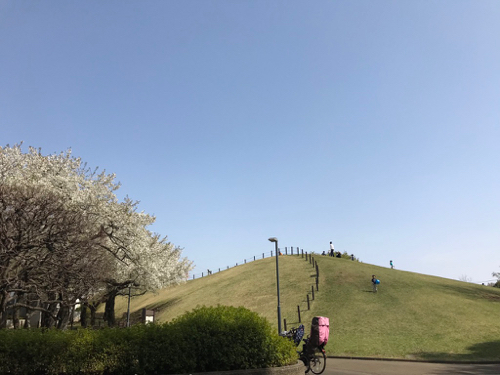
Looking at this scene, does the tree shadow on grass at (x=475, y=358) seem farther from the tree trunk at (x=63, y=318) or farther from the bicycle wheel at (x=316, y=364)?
the tree trunk at (x=63, y=318)

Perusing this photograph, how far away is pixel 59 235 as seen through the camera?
51.6 feet

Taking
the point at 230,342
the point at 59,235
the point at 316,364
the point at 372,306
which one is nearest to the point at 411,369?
the point at 316,364

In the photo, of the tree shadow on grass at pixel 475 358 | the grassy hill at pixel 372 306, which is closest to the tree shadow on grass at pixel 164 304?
the grassy hill at pixel 372 306

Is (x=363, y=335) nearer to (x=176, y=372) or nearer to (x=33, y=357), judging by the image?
(x=176, y=372)

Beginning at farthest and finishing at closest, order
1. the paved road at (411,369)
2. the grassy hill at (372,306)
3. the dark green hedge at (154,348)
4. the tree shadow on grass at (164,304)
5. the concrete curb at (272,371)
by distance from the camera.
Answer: the tree shadow on grass at (164,304) → the grassy hill at (372,306) → the paved road at (411,369) → the concrete curb at (272,371) → the dark green hedge at (154,348)

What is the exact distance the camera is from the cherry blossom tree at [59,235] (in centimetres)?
1521

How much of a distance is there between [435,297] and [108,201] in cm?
3068

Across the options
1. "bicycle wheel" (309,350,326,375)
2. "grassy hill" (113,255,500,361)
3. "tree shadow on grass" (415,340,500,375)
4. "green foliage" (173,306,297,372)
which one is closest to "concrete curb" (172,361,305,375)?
"green foliage" (173,306,297,372)

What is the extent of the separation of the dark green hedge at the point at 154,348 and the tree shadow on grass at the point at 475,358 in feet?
31.3

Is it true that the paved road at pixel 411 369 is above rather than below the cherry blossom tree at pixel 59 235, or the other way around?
below

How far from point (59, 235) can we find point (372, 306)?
2773 centimetres

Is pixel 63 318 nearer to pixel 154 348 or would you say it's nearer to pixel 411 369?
pixel 154 348

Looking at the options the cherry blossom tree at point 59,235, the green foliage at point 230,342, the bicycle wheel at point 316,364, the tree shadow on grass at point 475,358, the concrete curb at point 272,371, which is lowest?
the tree shadow on grass at point 475,358

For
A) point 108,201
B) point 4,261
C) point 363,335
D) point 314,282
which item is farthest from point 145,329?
point 314,282
